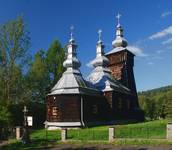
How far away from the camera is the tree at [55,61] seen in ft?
162

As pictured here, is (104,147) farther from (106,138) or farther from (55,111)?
(55,111)

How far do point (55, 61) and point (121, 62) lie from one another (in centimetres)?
1029

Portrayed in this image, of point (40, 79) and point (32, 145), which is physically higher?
point (40, 79)

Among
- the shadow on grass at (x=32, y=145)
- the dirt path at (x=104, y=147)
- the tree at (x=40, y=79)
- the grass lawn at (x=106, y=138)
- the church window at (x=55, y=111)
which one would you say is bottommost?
the shadow on grass at (x=32, y=145)

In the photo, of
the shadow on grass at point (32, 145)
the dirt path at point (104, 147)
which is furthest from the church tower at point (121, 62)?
the dirt path at point (104, 147)

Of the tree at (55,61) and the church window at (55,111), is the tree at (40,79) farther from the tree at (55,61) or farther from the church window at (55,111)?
the church window at (55,111)

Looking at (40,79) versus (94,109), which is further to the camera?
(40,79)

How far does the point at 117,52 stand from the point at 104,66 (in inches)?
178

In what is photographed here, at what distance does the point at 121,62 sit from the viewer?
4519cm

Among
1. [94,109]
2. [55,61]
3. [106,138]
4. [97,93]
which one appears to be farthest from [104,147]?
[55,61]

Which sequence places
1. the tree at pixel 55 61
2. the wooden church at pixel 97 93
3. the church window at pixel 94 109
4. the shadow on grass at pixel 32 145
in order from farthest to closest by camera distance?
1. the tree at pixel 55 61
2. the church window at pixel 94 109
3. the wooden church at pixel 97 93
4. the shadow on grass at pixel 32 145

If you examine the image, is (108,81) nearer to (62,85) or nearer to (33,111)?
(62,85)

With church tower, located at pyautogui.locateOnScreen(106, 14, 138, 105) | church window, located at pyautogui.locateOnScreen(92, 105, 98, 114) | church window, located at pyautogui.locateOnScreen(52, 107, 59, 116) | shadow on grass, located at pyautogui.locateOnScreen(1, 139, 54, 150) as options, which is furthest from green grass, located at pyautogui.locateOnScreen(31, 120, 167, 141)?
church tower, located at pyautogui.locateOnScreen(106, 14, 138, 105)

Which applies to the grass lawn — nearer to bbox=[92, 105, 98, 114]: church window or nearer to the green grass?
the green grass
